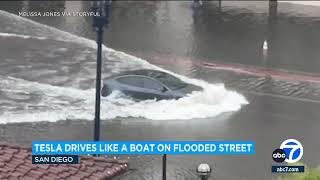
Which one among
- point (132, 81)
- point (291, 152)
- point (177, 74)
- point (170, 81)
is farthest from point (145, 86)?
point (291, 152)

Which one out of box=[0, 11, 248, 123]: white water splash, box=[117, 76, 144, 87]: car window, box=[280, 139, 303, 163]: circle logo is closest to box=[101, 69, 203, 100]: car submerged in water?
box=[117, 76, 144, 87]: car window

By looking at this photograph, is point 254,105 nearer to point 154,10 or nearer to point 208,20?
point 208,20

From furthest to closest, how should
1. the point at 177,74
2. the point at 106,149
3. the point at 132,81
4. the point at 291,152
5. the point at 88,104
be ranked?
the point at 177,74 < the point at 132,81 < the point at 88,104 < the point at 106,149 < the point at 291,152

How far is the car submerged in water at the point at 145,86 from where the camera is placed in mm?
19641

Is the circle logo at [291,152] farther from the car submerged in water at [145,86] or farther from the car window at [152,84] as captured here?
the car window at [152,84]

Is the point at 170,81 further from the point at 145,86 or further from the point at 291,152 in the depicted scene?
the point at 291,152

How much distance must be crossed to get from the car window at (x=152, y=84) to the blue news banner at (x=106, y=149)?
240 inches

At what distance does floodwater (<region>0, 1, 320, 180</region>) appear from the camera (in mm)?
16703

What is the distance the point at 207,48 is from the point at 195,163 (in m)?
13.1

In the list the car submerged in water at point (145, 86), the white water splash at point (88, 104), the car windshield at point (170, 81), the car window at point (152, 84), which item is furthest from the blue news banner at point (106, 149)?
the car windshield at point (170, 81)

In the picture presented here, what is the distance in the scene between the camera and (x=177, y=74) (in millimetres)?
23234

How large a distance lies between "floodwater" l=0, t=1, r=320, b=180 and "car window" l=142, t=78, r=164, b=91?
558 mm

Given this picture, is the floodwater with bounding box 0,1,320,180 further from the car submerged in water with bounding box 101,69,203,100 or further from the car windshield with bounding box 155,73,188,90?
the car windshield with bounding box 155,73,188,90

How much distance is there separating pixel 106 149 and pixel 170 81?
25.2 feet
